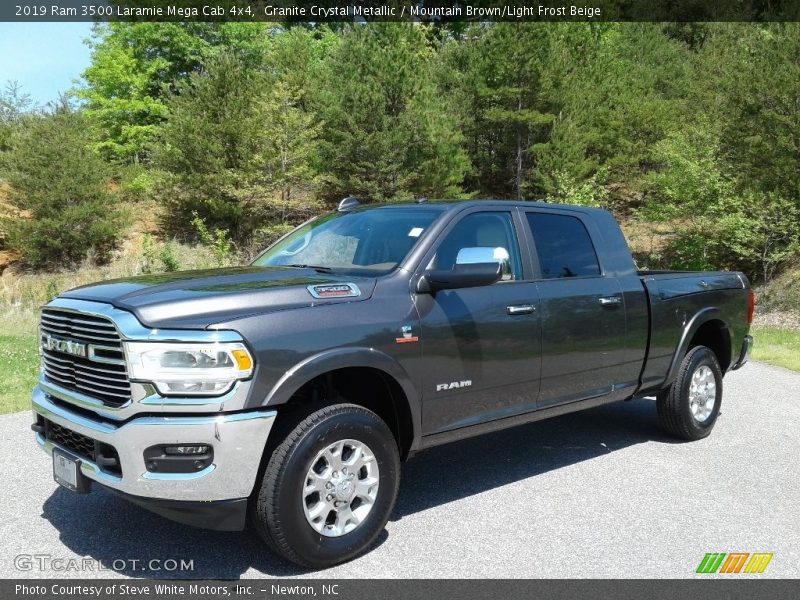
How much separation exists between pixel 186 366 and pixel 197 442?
0.36 metres

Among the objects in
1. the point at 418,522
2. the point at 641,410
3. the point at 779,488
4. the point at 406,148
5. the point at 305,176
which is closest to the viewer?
the point at 418,522

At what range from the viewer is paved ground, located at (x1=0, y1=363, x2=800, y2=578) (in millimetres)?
3789

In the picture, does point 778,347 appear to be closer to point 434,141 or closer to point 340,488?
point 340,488

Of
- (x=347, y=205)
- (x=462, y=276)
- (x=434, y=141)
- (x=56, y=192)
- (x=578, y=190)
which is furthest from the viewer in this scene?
(x=56, y=192)

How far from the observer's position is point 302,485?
11.6 ft

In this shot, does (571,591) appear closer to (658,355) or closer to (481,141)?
(658,355)

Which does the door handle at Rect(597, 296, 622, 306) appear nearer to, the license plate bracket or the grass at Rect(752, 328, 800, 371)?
the license plate bracket

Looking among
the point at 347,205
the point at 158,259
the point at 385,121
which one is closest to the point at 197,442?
the point at 347,205

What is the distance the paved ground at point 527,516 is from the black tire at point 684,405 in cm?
13

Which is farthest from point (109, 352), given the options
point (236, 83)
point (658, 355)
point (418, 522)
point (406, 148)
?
point (236, 83)

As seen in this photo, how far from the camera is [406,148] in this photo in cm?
2661

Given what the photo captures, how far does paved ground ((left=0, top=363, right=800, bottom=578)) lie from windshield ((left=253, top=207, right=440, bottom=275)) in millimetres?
1662

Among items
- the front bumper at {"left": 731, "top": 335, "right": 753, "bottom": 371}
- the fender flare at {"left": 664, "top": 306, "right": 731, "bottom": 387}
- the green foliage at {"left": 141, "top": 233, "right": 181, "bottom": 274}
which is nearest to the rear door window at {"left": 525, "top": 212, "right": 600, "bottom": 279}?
the fender flare at {"left": 664, "top": 306, "right": 731, "bottom": 387}

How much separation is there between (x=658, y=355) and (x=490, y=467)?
1.68 meters
